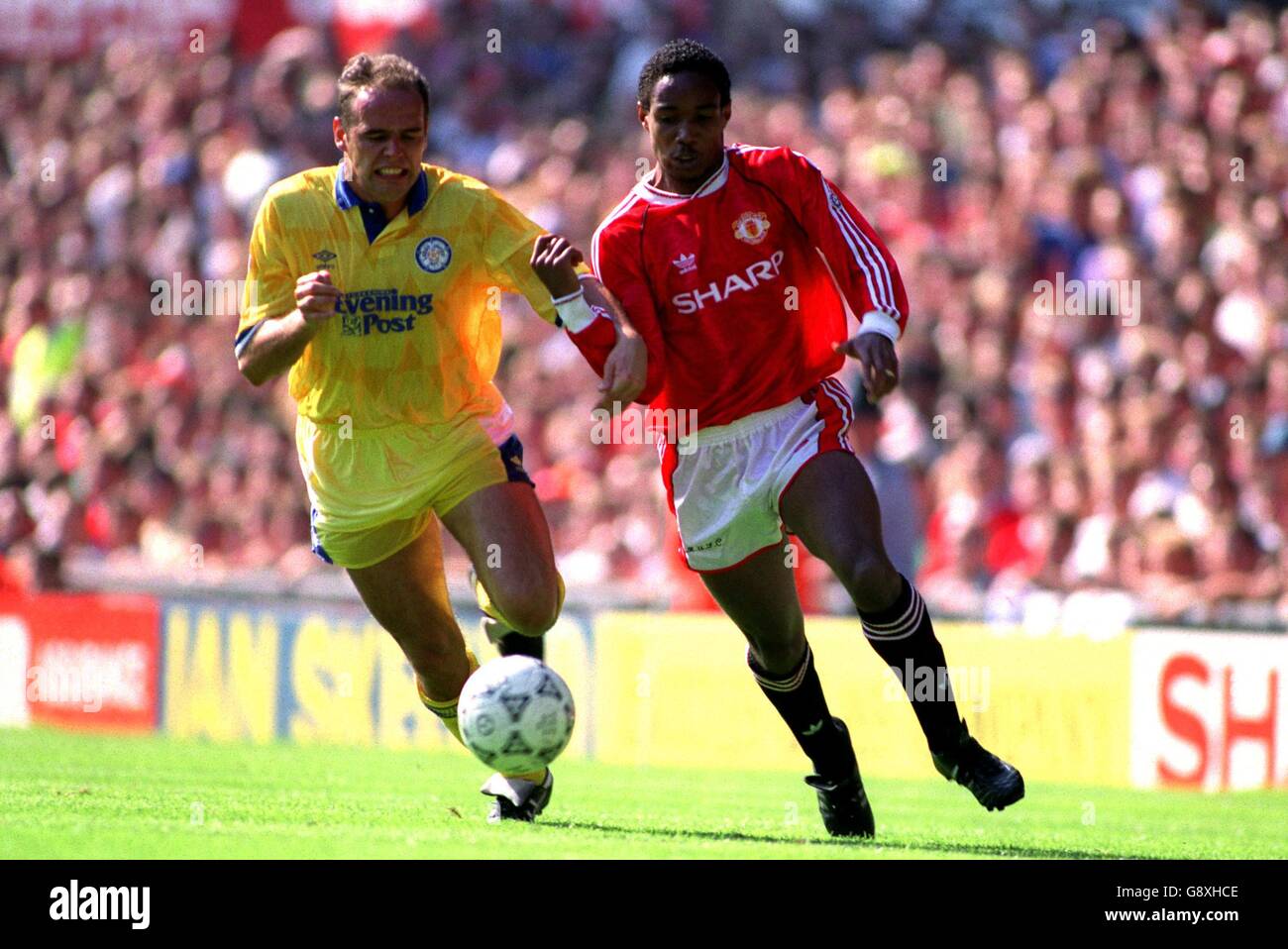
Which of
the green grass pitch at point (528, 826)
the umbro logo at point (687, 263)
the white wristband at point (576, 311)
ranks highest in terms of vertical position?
the umbro logo at point (687, 263)

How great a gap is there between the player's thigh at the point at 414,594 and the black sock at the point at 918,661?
72.9 inches

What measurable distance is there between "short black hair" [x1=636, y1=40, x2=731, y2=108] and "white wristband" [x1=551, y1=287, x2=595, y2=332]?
0.83m

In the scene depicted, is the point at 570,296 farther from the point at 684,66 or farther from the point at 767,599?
the point at 767,599

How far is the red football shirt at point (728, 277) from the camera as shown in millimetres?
8125

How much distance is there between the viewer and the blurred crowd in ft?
46.0

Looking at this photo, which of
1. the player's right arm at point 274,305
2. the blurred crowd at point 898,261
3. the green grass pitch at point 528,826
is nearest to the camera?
the green grass pitch at point 528,826

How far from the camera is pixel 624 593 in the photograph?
14.8 m

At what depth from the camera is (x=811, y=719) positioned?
27.3 ft

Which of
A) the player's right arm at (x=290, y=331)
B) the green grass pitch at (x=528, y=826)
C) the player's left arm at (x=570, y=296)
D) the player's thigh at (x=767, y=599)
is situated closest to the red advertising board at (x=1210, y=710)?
the green grass pitch at (x=528, y=826)

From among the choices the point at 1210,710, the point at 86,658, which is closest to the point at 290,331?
the point at 1210,710

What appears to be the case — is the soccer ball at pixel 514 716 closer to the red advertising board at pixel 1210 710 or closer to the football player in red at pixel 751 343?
the football player in red at pixel 751 343

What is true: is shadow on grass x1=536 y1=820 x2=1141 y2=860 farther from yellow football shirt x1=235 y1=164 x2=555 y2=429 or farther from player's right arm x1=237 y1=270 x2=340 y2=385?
player's right arm x1=237 y1=270 x2=340 y2=385

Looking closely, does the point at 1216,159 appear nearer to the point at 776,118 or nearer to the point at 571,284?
the point at 776,118

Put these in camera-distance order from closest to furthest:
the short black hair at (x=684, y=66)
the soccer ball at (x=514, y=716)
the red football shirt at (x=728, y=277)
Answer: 1. the soccer ball at (x=514, y=716)
2. the short black hair at (x=684, y=66)
3. the red football shirt at (x=728, y=277)
